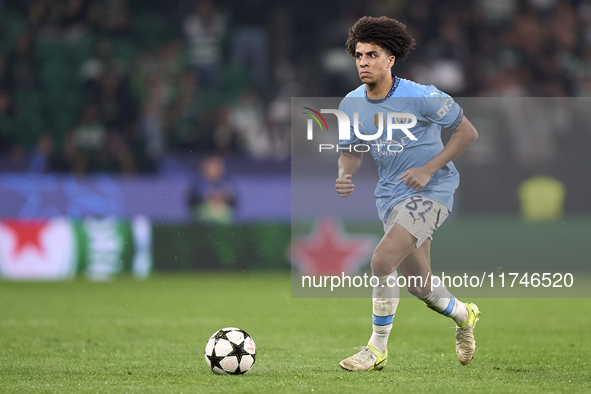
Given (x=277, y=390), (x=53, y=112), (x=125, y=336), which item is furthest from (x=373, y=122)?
(x=53, y=112)

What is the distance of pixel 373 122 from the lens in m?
5.64

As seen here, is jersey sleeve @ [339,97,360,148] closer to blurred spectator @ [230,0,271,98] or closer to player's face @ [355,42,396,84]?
player's face @ [355,42,396,84]

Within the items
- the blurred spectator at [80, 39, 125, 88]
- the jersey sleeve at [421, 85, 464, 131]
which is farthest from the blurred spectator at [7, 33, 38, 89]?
the jersey sleeve at [421, 85, 464, 131]

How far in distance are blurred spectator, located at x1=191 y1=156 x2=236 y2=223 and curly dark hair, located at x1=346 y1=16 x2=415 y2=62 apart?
746cm

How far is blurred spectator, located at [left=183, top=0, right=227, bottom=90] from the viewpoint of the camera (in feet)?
52.8

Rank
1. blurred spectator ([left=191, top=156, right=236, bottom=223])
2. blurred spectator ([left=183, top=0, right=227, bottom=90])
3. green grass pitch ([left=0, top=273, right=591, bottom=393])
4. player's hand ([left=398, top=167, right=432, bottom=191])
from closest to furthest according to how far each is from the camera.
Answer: green grass pitch ([left=0, top=273, right=591, bottom=393]), player's hand ([left=398, top=167, right=432, bottom=191]), blurred spectator ([left=191, top=156, right=236, bottom=223]), blurred spectator ([left=183, top=0, right=227, bottom=90])

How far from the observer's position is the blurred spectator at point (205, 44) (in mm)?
16094

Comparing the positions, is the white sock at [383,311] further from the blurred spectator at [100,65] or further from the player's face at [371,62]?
the blurred spectator at [100,65]

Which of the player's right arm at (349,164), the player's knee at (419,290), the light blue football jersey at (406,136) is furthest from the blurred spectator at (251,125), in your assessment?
the player's knee at (419,290)

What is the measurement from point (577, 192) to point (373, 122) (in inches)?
344

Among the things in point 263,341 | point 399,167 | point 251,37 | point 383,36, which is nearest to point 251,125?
point 251,37

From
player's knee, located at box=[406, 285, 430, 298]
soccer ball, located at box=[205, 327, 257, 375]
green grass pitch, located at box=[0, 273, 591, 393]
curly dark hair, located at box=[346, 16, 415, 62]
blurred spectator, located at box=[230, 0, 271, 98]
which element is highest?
blurred spectator, located at box=[230, 0, 271, 98]

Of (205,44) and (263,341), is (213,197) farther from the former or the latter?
(263,341)

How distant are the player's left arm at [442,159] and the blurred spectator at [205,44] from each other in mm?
10896
